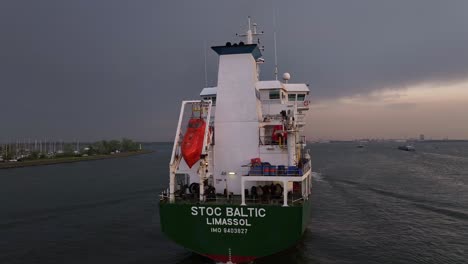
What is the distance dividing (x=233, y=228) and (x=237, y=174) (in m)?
3.59

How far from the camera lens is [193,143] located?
15133 millimetres

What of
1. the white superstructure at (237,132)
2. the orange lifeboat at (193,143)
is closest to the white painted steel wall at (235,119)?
the white superstructure at (237,132)

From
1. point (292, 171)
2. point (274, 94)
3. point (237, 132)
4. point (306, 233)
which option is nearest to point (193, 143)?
point (237, 132)

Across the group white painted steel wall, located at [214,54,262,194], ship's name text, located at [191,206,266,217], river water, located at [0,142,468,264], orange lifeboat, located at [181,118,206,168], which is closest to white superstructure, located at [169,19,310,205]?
white painted steel wall, located at [214,54,262,194]

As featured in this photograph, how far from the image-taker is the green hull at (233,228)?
13.4 meters

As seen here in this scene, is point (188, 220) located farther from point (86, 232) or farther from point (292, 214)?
point (86, 232)

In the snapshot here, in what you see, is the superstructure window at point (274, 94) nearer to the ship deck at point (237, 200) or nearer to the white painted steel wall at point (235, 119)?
the white painted steel wall at point (235, 119)

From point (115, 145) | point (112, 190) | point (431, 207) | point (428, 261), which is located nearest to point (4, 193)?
point (112, 190)

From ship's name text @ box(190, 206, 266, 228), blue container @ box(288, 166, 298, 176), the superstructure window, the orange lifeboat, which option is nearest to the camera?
ship's name text @ box(190, 206, 266, 228)

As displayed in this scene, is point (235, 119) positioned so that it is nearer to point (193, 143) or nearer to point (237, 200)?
point (193, 143)

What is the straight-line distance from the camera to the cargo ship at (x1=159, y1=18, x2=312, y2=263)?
13617 millimetres

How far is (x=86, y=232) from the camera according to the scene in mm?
22141

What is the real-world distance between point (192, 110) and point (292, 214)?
288 inches

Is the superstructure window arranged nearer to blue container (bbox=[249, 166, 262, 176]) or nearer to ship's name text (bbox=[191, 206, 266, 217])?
blue container (bbox=[249, 166, 262, 176])
